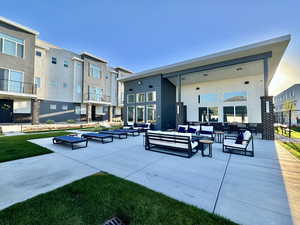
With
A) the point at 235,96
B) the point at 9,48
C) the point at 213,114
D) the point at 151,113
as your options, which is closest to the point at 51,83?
the point at 9,48

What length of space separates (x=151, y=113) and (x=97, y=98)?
40.9ft

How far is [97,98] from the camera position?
21500 mm

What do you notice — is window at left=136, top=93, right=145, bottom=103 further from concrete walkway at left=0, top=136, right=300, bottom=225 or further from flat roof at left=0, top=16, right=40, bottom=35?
flat roof at left=0, top=16, right=40, bottom=35

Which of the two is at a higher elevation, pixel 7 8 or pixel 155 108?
pixel 7 8

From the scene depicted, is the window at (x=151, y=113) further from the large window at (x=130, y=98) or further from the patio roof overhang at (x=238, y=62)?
the patio roof overhang at (x=238, y=62)

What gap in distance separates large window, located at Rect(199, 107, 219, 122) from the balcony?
15456mm

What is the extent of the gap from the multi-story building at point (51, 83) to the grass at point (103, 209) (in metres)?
15.7

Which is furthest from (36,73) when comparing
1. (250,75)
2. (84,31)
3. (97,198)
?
(250,75)

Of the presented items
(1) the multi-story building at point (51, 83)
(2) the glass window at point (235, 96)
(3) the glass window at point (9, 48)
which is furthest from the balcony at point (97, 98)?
(2) the glass window at point (235, 96)

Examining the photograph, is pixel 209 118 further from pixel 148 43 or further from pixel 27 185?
pixel 27 185

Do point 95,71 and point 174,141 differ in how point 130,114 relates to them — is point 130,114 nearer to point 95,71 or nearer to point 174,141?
point 174,141

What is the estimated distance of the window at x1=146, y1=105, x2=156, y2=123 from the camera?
12.9m

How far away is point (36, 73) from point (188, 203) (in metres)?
21.0

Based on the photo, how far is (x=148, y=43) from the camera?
14844 millimetres
